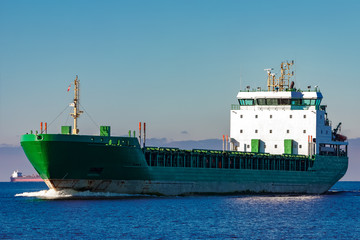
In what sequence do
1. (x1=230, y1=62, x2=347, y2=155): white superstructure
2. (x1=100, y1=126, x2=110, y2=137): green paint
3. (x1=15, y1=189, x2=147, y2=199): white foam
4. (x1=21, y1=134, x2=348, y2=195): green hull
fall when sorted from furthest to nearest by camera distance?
(x1=230, y1=62, x2=347, y2=155): white superstructure → (x1=100, y1=126, x2=110, y2=137): green paint → (x1=15, y1=189, x2=147, y2=199): white foam → (x1=21, y1=134, x2=348, y2=195): green hull

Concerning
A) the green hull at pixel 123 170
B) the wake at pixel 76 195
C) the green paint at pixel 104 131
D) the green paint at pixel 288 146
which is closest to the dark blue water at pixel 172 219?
the wake at pixel 76 195

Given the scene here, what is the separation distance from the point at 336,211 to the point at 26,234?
28155 mm

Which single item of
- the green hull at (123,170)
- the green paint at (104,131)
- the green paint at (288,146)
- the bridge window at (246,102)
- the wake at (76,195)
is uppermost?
the bridge window at (246,102)

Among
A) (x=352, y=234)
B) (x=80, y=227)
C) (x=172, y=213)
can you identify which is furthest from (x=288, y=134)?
(x=80, y=227)

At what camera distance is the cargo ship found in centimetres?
5734

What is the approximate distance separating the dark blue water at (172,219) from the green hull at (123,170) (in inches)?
54.8

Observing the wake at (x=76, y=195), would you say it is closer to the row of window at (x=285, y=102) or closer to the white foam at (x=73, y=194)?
the white foam at (x=73, y=194)

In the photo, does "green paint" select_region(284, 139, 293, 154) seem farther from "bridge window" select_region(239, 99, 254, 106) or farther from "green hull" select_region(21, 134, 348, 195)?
"bridge window" select_region(239, 99, 254, 106)

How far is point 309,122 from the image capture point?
77.8m

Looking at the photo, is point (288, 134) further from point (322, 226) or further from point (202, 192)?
point (322, 226)

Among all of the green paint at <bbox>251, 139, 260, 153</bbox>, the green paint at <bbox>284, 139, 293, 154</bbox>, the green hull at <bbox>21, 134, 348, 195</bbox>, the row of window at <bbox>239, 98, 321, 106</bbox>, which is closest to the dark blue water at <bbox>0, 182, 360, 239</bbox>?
the green hull at <bbox>21, 134, 348, 195</bbox>

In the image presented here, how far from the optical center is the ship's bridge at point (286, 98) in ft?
259

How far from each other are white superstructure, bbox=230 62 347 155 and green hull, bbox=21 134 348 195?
14.3ft

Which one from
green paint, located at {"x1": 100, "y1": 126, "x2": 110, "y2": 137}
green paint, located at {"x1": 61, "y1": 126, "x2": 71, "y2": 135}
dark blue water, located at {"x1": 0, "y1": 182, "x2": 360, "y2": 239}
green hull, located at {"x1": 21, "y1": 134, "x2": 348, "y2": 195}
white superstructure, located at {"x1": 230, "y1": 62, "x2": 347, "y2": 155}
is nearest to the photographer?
dark blue water, located at {"x1": 0, "y1": 182, "x2": 360, "y2": 239}
